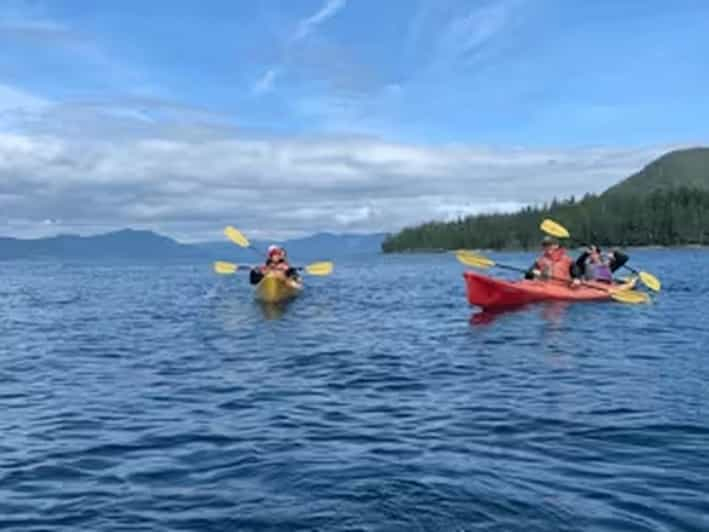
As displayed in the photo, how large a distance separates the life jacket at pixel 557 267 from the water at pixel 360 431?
6.93 meters

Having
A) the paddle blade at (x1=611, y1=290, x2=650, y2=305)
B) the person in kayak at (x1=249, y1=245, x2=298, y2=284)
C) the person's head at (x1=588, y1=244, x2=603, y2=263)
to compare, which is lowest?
the paddle blade at (x1=611, y1=290, x2=650, y2=305)

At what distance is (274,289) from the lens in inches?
1267

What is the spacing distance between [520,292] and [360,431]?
59.0ft

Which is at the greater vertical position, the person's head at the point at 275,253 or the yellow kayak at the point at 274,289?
the person's head at the point at 275,253

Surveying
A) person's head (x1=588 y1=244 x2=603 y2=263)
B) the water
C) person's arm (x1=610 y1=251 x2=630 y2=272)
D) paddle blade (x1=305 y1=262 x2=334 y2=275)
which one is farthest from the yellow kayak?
person's arm (x1=610 y1=251 x2=630 y2=272)

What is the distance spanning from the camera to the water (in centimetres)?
764

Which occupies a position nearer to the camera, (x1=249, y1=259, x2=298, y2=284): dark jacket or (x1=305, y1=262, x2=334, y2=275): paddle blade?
(x1=249, y1=259, x2=298, y2=284): dark jacket

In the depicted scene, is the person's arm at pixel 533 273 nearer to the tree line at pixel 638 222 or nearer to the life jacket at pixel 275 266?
the life jacket at pixel 275 266

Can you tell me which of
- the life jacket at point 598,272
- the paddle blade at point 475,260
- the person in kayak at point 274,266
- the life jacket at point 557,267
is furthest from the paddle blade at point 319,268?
the life jacket at point 598,272

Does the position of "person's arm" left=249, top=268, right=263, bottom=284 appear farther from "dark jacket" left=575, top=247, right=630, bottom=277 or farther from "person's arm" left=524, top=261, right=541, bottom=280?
"dark jacket" left=575, top=247, right=630, bottom=277

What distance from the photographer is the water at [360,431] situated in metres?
7.64

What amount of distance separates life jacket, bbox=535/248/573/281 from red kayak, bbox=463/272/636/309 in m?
0.31

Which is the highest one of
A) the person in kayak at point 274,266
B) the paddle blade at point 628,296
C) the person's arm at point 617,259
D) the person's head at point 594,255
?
the person in kayak at point 274,266

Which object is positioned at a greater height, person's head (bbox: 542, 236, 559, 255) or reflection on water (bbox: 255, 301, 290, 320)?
person's head (bbox: 542, 236, 559, 255)
